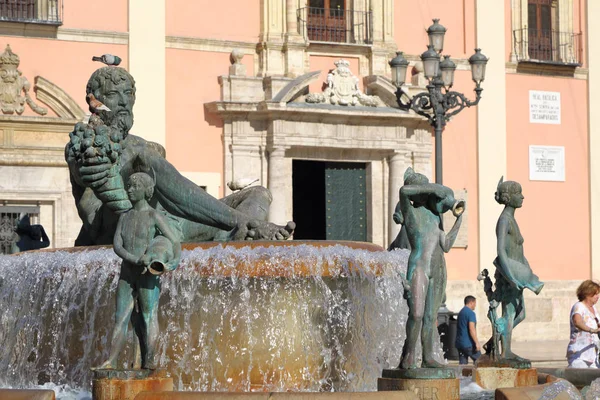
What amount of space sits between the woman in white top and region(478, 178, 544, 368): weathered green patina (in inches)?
46.4

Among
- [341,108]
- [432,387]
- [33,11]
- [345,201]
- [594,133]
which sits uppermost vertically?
[33,11]

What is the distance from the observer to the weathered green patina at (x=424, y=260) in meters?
7.88

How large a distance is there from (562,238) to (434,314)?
17.3 metres

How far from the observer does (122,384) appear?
730 cm

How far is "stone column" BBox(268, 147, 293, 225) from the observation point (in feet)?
72.5

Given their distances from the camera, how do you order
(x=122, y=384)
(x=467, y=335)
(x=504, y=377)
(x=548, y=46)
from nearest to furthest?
(x=122, y=384) → (x=504, y=377) → (x=467, y=335) → (x=548, y=46)

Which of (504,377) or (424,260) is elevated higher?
(424,260)

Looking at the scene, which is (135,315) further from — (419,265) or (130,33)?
(130,33)

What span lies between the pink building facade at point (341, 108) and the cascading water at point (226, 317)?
11.5 metres

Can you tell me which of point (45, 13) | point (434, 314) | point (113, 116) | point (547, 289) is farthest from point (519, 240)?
point (547, 289)

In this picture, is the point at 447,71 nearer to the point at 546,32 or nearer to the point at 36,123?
the point at 36,123

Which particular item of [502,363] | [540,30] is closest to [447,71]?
[540,30]

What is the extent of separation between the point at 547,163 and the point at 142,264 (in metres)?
18.1

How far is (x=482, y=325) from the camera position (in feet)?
76.5
